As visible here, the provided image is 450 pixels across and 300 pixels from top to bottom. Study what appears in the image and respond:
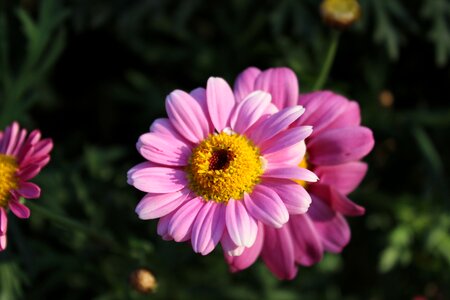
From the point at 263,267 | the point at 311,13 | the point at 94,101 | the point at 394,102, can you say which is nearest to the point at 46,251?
the point at 263,267

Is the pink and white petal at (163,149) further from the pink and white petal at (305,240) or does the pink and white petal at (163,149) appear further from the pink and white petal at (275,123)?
the pink and white petal at (305,240)

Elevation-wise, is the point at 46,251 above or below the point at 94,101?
below

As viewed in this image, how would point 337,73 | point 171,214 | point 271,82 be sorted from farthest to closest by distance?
point 337,73
point 271,82
point 171,214

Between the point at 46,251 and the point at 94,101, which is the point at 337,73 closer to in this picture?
the point at 94,101

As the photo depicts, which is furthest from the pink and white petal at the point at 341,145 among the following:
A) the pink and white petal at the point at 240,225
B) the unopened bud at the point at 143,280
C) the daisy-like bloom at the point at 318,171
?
the unopened bud at the point at 143,280

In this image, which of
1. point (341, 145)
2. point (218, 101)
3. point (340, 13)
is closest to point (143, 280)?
point (218, 101)

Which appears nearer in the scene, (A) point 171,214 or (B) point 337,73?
(A) point 171,214
